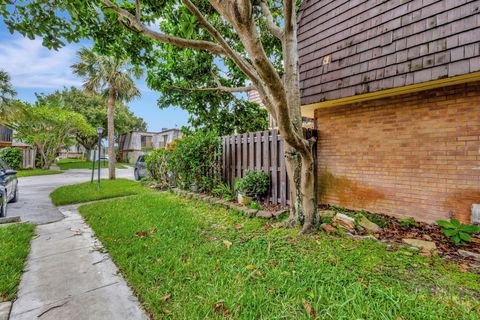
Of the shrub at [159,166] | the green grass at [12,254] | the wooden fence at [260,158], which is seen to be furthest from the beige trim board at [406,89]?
the shrub at [159,166]

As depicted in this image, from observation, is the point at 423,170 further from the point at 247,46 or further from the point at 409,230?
the point at 247,46

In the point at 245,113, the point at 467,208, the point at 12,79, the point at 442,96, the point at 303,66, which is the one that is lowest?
the point at 467,208

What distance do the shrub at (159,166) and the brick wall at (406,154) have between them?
5406 millimetres

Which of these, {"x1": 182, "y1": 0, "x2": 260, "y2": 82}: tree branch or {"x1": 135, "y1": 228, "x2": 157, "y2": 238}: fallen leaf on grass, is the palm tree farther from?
{"x1": 182, "y1": 0, "x2": 260, "y2": 82}: tree branch

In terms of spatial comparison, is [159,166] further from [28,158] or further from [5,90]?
[5,90]

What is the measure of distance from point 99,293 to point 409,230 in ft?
13.8

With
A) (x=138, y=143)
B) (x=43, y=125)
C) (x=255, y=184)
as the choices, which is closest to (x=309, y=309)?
(x=255, y=184)

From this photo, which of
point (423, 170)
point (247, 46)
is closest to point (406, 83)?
point (423, 170)

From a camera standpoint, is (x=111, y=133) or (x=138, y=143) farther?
(x=138, y=143)

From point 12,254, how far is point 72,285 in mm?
1362

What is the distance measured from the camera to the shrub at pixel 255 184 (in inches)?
191

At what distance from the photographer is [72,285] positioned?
7.27ft

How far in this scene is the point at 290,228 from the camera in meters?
3.44

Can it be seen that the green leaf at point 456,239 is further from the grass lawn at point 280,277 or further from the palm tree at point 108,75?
the palm tree at point 108,75
